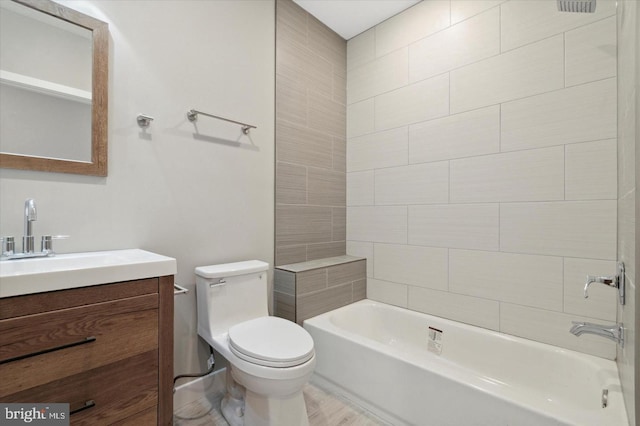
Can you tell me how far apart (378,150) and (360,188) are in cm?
36

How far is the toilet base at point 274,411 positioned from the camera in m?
1.40

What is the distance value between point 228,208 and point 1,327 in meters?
1.22

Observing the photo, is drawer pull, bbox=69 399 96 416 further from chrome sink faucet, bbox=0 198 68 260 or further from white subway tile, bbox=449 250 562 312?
white subway tile, bbox=449 250 562 312

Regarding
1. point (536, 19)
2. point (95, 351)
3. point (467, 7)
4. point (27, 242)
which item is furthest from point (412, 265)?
point (27, 242)

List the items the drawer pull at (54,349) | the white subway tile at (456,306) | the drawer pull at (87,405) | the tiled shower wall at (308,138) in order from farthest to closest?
the tiled shower wall at (308,138)
the white subway tile at (456,306)
the drawer pull at (87,405)
the drawer pull at (54,349)

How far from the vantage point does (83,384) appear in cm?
98

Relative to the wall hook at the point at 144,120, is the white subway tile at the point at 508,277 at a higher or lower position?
lower

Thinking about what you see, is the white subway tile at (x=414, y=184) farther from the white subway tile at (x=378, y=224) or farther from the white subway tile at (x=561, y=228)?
the white subway tile at (x=561, y=228)

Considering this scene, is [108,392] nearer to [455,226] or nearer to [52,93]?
[52,93]

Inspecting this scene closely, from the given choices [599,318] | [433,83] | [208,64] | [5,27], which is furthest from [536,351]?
[5,27]

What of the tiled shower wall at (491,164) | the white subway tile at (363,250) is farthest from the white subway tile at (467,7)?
the white subway tile at (363,250)

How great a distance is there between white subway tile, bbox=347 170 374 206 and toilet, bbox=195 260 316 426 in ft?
3.74

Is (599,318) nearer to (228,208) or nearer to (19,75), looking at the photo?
(228,208)

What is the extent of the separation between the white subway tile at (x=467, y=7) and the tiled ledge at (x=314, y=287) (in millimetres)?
1932
